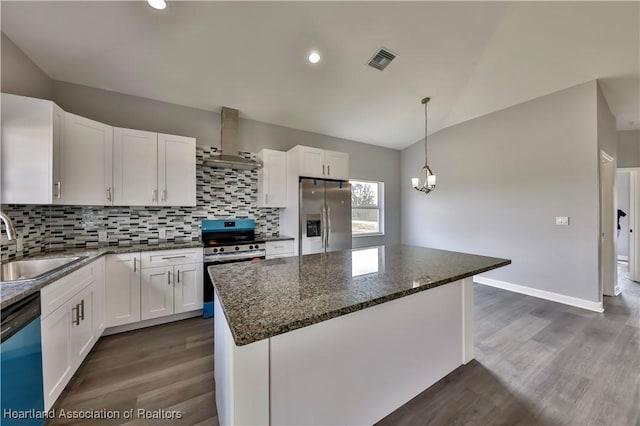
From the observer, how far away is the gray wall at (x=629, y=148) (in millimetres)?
4051

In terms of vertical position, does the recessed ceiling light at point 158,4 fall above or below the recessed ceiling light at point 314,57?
below

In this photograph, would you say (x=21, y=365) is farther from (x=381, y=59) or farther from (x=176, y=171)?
(x=381, y=59)

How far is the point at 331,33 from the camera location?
2404 mm

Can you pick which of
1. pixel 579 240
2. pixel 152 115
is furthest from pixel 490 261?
pixel 152 115

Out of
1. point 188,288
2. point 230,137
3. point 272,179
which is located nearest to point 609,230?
point 272,179

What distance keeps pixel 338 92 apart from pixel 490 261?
8.92ft

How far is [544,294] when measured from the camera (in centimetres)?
341

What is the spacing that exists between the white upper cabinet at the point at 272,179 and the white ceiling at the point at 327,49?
644 mm

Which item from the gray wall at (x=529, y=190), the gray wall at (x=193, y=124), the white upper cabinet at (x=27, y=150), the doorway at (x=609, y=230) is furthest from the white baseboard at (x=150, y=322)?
the doorway at (x=609, y=230)

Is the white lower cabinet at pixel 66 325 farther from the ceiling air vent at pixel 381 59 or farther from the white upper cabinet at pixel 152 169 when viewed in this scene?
the ceiling air vent at pixel 381 59

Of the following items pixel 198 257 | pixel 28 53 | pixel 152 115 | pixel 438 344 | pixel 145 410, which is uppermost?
pixel 28 53

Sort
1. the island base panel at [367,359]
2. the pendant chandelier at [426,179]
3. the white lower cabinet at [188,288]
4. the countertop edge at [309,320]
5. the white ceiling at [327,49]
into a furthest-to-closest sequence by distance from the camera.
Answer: the pendant chandelier at [426,179], the white lower cabinet at [188,288], the white ceiling at [327,49], the island base panel at [367,359], the countertop edge at [309,320]

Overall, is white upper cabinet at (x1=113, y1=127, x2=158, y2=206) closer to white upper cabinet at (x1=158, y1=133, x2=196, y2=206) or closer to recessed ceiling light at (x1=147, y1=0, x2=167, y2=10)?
white upper cabinet at (x1=158, y1=133, x2=196, y2=206)

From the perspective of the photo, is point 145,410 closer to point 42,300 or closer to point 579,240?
point 42,300
